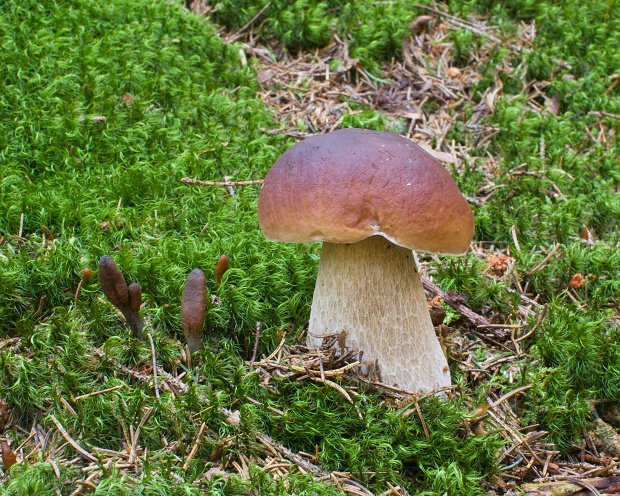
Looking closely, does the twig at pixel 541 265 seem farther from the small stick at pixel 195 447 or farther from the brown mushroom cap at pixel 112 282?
the brown mushroom cap at pixel 112 282

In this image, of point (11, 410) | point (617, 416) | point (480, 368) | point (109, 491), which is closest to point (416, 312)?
point (480, 368)

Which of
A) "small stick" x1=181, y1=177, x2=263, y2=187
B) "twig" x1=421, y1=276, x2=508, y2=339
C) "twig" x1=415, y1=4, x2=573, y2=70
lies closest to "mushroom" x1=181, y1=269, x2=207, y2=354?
"small stick" x1=181, y1=177, x2=263, y2=187

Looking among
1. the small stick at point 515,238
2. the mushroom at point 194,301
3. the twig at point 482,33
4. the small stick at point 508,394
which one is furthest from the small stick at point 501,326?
the twig at point 482,33

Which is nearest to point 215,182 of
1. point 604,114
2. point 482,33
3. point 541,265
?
point 541,265

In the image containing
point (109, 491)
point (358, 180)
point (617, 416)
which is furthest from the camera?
point (617, 416)

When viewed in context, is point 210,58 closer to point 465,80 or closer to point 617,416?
point 465,80

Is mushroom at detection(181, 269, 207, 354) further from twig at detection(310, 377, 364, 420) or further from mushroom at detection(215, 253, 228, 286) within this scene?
twig at detection(310, 377, 364, 420)
